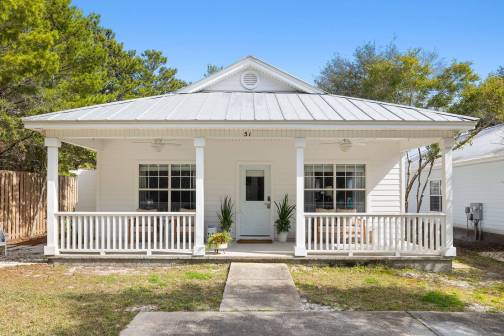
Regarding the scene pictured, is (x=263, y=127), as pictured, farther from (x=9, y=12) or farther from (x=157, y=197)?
(x=9, y=12)

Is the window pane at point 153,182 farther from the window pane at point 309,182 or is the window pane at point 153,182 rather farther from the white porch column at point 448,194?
the white porch column at point 448,194

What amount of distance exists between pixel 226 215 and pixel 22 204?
7.16 m

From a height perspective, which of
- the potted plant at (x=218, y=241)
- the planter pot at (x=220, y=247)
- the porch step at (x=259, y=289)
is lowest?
the porch step at (x=259, y=289)

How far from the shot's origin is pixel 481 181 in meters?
15.7

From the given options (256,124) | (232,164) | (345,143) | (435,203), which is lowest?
(435,203)

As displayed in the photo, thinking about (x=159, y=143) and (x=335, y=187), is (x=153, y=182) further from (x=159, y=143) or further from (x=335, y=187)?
(x=335, y=187)

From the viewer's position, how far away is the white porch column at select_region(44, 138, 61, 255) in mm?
9375

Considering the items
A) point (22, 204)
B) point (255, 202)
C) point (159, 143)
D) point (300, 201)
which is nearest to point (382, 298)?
point (300, 201)

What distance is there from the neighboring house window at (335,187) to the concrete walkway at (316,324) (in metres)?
6.21

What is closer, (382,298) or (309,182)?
(382,298)

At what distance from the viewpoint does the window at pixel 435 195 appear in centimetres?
1841

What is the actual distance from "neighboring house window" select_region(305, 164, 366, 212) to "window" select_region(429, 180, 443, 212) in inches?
310

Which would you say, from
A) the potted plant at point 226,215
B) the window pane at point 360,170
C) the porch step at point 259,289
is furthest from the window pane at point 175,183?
the window pane at point 360,170

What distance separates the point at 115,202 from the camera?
39.8 ft
